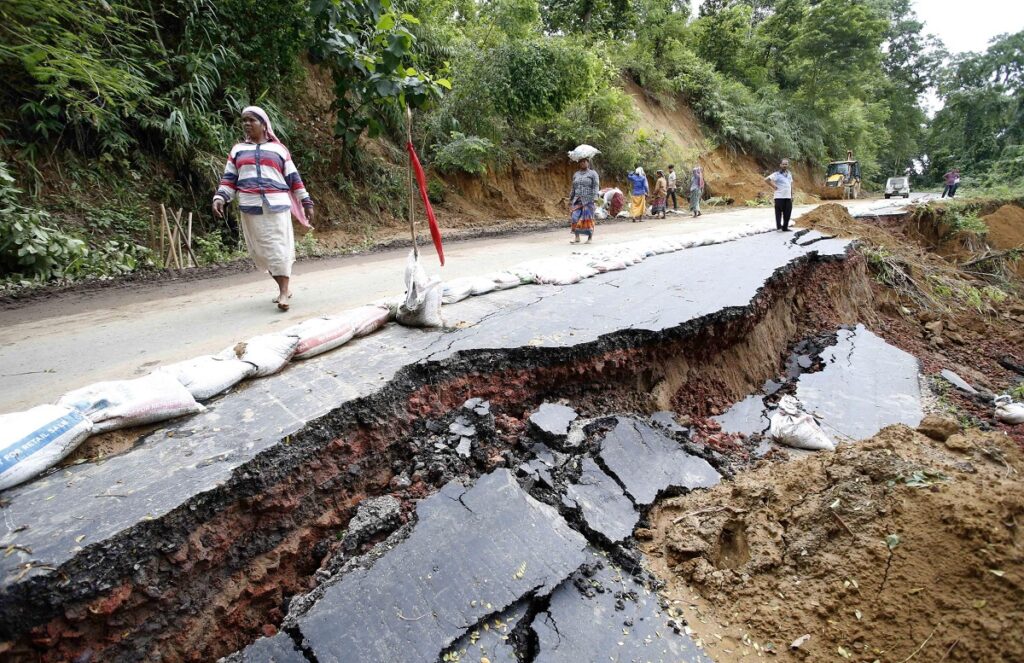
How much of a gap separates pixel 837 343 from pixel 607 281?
8.57 ft

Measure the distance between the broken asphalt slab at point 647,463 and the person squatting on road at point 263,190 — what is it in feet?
9.14

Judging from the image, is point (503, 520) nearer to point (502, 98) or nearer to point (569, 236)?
point (569, 236)

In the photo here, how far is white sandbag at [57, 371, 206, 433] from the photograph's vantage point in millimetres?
1814

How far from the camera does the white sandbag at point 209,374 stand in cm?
214

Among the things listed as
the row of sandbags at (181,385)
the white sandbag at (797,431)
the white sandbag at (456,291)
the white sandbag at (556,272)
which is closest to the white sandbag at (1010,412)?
the white sandbag at (797,431)

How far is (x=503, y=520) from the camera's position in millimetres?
1899

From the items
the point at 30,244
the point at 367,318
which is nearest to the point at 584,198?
the point at 367,318

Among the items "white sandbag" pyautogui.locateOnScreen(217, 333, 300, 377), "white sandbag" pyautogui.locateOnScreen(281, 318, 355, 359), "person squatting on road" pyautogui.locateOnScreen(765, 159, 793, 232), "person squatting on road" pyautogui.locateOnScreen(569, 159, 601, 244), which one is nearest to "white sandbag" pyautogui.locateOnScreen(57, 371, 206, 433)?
"white sandbag" pyautogui.locateOnScreen(217, 333, 300, 377)

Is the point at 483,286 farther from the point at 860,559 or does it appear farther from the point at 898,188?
the point at 898,188

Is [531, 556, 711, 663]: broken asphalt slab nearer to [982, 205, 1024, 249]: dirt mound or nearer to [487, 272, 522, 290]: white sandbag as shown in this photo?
[487, 272, 522, 290]: white sandbag

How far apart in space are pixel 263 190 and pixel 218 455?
2.52 meters

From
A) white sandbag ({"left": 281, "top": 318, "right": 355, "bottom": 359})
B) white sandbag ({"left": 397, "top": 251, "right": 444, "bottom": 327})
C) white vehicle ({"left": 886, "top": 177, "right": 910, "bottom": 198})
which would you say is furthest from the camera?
white vehicle ({"left": 886, "top": 177, "right": 910, "bottom": 198})

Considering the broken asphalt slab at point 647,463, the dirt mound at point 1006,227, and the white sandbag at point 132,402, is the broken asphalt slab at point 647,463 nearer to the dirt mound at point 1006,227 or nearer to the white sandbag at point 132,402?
the white sandbag at point 132,402

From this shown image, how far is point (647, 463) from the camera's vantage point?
8.17ft
